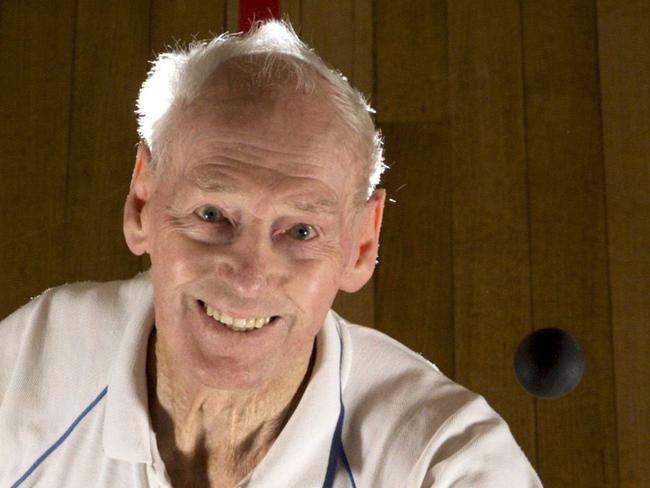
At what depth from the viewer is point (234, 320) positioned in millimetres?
1118

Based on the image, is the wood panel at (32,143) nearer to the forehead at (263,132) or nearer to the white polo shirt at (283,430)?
the white polo shirt at (283,430)

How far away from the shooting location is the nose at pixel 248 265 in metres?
1.09

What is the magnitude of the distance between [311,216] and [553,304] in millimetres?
969

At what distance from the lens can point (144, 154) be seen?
118cm

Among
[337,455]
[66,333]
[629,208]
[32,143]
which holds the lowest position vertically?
[337,455]

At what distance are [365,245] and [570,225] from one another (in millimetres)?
894

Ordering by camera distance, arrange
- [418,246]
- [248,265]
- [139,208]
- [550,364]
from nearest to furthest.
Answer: [248,265] < [139,208] < [550,364] < [418,246]

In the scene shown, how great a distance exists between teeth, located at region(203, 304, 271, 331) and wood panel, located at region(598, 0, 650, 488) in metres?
1.03

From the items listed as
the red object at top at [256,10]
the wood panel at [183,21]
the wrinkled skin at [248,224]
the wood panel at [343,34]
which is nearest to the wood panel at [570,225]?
the wood panel at [343,34]

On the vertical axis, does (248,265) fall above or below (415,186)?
below

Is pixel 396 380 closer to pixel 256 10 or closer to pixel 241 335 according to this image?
pixel 241 335

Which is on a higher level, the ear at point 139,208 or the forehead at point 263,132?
the forehead at point 263,132

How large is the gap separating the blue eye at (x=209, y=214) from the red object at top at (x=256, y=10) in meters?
1.05

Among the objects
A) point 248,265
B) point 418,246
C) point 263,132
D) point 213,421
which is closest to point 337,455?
point 213,421
